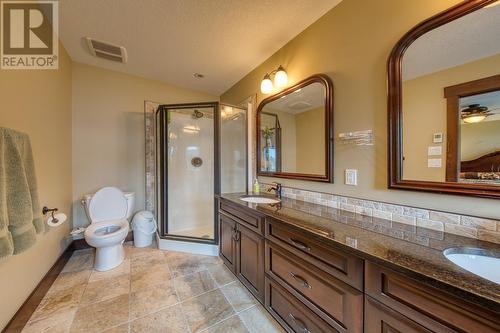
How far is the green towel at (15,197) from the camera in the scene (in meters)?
1.01

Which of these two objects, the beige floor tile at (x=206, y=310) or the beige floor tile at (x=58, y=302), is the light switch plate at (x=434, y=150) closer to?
the beige floor tile at (x=206, y=310)

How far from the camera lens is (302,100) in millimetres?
1929

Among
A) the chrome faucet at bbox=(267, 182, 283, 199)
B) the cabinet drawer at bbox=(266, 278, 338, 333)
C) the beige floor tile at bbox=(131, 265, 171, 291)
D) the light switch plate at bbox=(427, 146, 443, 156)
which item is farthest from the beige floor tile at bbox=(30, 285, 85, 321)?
the light switch plate at bbox=(427, 146, 443, 156)

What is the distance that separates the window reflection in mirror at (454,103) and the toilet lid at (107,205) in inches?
115

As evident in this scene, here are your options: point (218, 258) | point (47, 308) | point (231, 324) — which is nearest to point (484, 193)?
point (231, 324)

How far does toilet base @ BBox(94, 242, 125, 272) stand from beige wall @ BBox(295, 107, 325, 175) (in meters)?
2.21

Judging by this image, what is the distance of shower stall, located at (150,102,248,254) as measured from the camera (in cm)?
260

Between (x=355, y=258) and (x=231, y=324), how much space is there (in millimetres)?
1110

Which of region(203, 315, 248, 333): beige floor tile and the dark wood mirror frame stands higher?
the dark wood mirror frame

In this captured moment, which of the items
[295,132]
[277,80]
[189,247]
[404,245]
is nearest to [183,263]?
[189,247]

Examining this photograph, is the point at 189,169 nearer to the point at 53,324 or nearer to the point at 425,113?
the point at 53,324

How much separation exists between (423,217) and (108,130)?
346cm

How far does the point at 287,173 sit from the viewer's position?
2.08 m

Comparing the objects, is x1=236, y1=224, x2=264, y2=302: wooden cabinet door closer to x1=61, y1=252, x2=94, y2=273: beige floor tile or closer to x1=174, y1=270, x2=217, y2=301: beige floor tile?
x1=174, y1=270, x2=217, y2=301: beige floor tile
